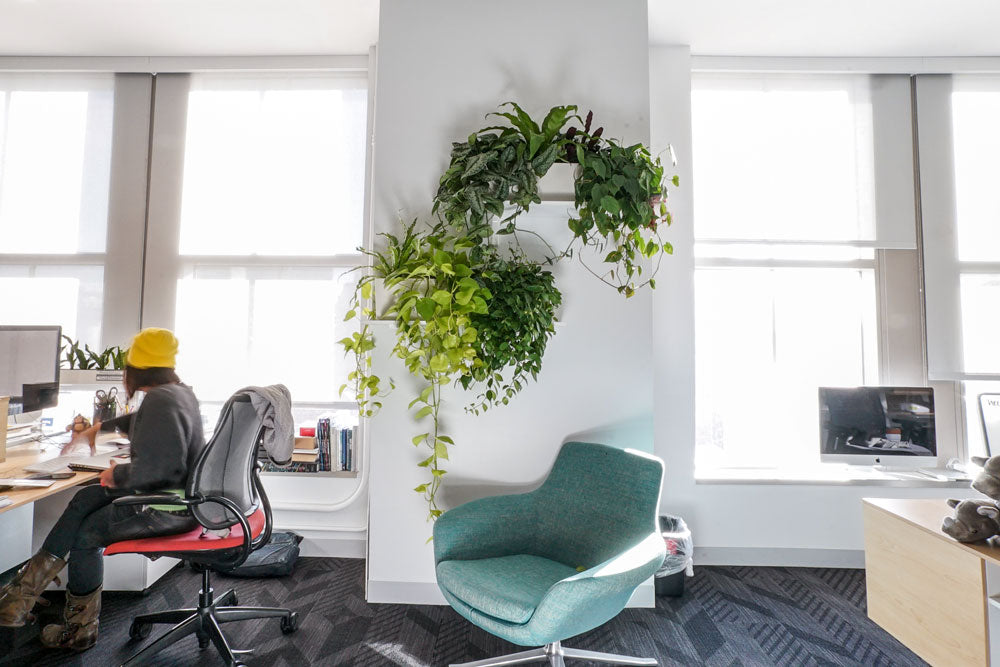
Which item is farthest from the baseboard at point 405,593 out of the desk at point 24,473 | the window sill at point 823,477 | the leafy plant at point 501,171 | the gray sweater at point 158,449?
the leafy plant at point 501,171

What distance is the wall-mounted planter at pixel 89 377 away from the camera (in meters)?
2.65

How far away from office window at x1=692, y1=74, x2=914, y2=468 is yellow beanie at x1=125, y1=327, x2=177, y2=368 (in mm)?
2792

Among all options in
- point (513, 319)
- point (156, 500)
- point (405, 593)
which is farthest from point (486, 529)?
point (156, 500)

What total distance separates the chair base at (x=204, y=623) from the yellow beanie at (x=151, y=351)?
2.82 ft

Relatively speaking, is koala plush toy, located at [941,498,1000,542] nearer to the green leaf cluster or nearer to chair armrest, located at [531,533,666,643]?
chair armrest, located at [531,533,666,643]

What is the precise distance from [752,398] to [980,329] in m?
1.43

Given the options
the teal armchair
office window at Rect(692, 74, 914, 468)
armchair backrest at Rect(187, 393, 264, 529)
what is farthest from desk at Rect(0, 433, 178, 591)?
office window at Rect(692, 74, 914, 468)

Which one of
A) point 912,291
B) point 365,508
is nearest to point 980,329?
point 912,291

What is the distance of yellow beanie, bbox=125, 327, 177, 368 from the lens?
74.8 inches

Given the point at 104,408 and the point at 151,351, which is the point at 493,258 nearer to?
the point at 151,351

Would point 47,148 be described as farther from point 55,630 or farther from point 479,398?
point 479,398

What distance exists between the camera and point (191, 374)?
9.77 ft

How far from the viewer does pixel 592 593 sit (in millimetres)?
1389

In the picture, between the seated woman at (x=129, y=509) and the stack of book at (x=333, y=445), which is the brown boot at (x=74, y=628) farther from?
the stack of book at (x=333, y=445)
